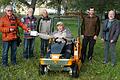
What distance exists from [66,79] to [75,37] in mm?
1646

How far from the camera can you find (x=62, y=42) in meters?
9.91

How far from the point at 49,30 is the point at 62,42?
4.80 feet

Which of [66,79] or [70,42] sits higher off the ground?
[70,42]

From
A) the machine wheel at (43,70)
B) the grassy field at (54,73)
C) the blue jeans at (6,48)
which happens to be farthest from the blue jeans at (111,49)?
the blue jeans at (6,48)

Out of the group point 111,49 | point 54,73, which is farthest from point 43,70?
point 111,49

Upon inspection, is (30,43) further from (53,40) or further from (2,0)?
(2,0)

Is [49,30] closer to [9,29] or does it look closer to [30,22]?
[30,22]

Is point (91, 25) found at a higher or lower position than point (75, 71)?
higher

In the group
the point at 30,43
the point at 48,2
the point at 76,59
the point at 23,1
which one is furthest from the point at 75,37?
the point at 48,2

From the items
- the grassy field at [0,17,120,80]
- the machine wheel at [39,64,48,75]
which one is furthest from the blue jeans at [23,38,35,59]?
the machine wheel at [39,64,48,75]

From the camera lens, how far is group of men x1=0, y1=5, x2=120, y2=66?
10.0m

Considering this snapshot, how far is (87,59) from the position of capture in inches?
458

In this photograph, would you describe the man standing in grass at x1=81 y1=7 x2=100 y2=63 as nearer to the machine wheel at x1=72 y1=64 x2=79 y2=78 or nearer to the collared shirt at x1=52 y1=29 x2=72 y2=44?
the collared shirt at x1=52 y1=29 x2=72 y2=44

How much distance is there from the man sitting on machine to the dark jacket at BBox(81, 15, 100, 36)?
0.92 meters
